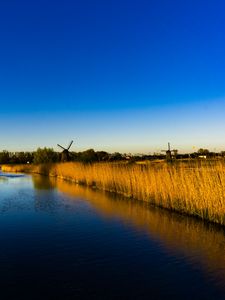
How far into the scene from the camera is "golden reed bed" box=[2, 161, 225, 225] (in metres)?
11.0

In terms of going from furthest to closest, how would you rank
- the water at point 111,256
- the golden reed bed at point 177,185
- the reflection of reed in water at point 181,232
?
the golden reed bed at point 177,185
the reflection of reed in water at point 181,232
the water at point 111,256

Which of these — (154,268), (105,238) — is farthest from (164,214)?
(154,268)

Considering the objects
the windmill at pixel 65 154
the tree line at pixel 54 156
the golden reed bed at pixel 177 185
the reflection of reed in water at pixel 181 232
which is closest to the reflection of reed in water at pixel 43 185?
the golden reed bed at pixel 177 185

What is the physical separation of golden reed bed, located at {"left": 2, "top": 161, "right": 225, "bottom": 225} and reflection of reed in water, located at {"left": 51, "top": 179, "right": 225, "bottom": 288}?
0.44 m

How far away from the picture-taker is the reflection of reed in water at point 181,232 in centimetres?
762

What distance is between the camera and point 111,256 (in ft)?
26.4

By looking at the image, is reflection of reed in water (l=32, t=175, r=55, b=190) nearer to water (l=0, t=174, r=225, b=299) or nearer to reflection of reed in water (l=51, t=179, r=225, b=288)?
reflection of reed in water (l=51, t=179, r=225, b=288)

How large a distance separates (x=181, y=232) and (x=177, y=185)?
334cm

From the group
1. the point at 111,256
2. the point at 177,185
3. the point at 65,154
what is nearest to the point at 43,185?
the point at 177,185

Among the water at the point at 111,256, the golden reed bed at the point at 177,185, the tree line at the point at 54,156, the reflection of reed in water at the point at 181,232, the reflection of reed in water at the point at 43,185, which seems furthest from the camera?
the tree line at the point at 54,156

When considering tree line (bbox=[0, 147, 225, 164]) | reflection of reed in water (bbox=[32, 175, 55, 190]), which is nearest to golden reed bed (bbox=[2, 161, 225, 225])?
reflection of reed in water (bbox=[32, 175, 55, 190])

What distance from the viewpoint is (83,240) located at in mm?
9570

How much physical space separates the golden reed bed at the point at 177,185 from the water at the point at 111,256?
555 mm

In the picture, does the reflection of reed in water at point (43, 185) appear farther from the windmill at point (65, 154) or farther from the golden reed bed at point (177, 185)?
the windmill at point (65, 154)
